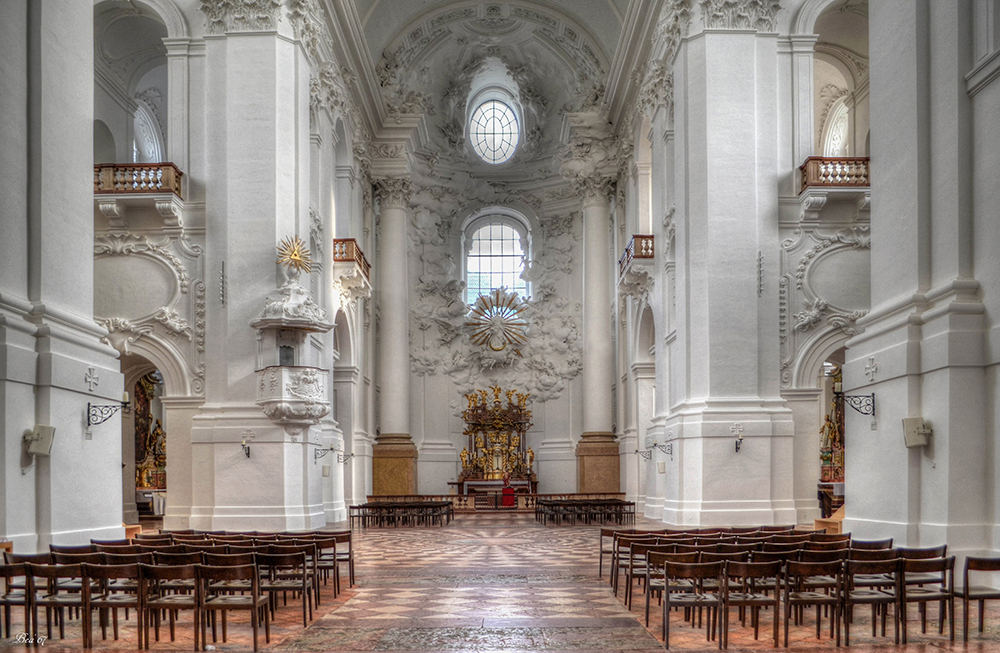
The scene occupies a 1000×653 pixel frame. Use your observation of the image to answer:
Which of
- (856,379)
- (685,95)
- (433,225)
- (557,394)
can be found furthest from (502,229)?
(856,379)

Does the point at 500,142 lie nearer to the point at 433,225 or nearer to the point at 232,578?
the point at 433,225

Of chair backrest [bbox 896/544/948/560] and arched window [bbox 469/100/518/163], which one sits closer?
chair backrest [bbox 896/544/948/560]

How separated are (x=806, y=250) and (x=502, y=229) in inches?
744

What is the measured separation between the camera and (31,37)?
12.4 m

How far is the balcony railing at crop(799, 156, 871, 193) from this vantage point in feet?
64.1

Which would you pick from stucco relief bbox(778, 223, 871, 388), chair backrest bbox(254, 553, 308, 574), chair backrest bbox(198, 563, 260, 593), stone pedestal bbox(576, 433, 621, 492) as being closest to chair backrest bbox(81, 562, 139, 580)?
chair backrest bbox(198, 563, 260, 593)

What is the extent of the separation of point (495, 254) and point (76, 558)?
2912 centimetres

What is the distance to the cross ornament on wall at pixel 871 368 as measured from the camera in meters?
12.8

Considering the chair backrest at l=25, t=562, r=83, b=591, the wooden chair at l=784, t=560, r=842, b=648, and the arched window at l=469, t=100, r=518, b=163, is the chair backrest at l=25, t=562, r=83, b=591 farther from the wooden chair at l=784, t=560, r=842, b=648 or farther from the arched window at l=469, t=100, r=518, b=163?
the arched window at l=469, t=100, r=518, b=163

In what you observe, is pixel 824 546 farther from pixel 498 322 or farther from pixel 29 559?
pixel 498 322

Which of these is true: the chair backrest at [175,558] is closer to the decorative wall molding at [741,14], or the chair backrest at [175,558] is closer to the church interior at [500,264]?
the church interior at [500,264]

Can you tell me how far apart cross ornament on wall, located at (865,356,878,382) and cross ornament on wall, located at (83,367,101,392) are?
976 cm

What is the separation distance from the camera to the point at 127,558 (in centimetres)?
898

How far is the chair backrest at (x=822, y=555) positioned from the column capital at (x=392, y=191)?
24.9 metres
